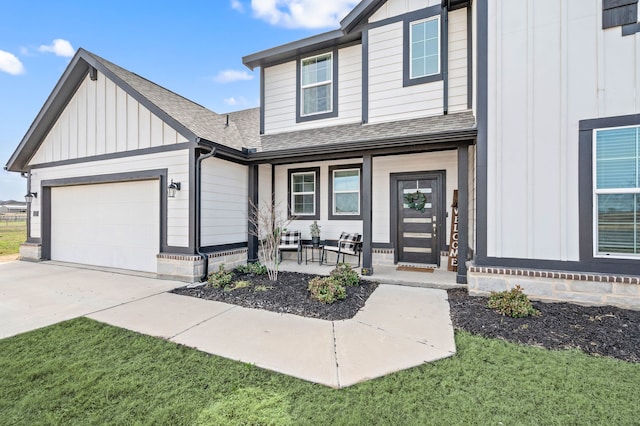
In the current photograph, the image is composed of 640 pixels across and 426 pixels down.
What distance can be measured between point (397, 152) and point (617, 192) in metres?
3.34

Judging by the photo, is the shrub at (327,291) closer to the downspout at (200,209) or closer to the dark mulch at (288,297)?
the dark mulch at (288,297)

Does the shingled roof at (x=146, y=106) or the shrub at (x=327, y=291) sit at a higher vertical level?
the shingled roof at (x=146, y=106)

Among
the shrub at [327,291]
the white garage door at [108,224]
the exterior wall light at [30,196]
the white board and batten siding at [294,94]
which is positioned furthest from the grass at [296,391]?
the exterior wall light at [30,196]

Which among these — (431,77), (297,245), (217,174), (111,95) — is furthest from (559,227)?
(111,95)

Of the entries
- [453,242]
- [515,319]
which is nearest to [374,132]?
[453,242]

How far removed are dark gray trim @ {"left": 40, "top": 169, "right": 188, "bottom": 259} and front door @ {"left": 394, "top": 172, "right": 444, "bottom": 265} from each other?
4.89 meters

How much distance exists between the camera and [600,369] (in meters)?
2.58

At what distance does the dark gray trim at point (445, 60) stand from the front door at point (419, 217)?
5.20 ft

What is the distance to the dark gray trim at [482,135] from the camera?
462 cm

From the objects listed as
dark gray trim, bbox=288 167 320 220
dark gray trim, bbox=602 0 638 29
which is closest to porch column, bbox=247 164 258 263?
dark gray trim, bbox=288 167 320 220

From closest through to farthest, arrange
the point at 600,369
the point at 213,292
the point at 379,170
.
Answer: the point at 600,369, the point at 213,292, the point at 379,170

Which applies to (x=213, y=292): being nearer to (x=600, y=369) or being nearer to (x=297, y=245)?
(x=297, y=245)

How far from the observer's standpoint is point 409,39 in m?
6.32

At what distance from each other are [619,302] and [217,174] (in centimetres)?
722
